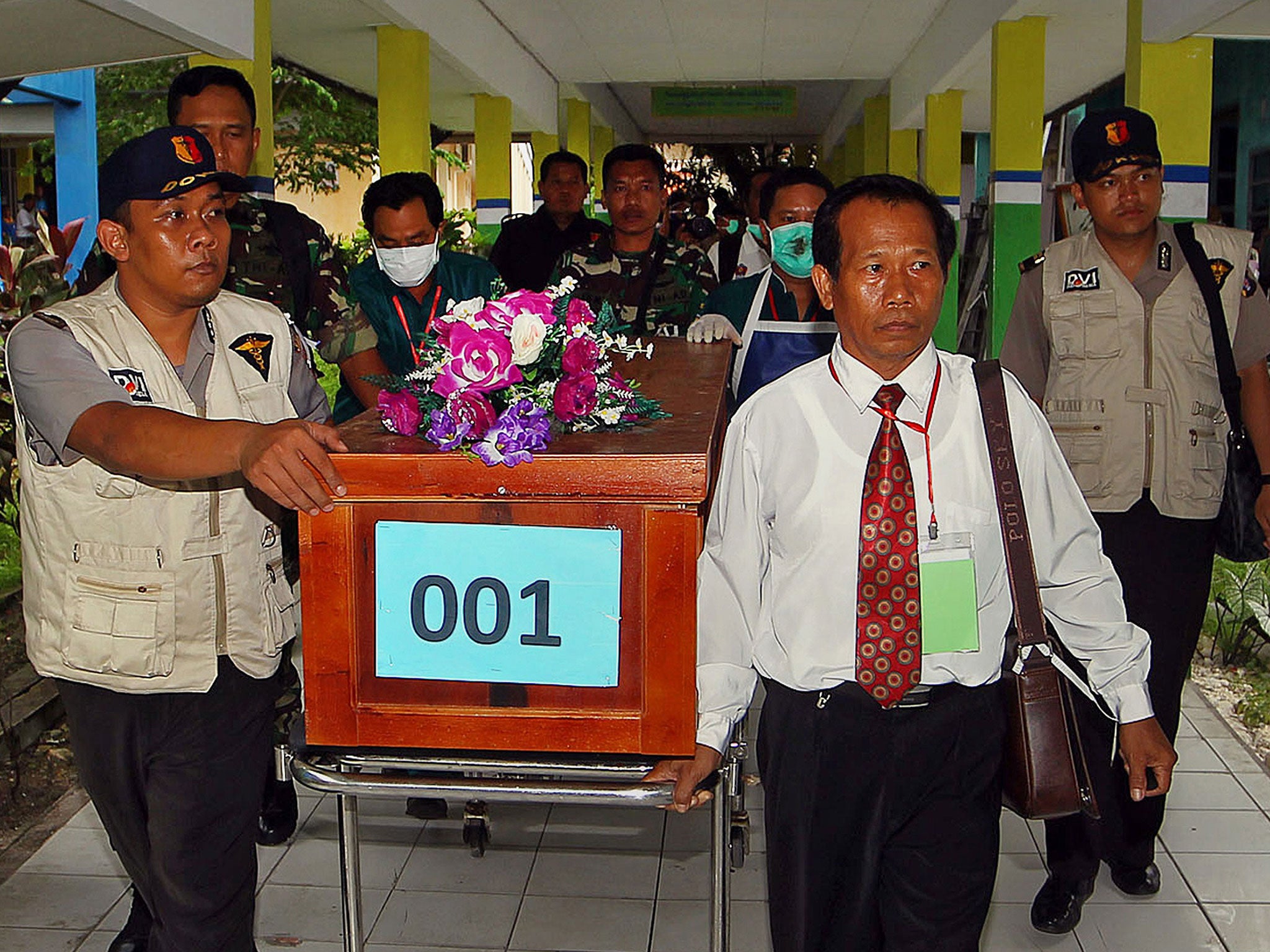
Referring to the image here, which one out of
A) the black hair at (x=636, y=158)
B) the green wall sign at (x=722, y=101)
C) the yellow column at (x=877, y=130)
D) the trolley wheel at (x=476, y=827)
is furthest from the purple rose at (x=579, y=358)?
the green wall sign at (x=722, y=101)

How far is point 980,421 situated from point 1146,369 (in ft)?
4.33

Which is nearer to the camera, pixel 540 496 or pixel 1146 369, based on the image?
pixel 540 496

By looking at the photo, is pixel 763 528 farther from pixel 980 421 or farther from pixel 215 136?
pixel 215 136

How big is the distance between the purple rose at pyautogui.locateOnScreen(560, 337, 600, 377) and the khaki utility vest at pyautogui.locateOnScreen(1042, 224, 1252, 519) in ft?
4.77

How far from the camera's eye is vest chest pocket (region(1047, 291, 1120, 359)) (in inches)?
128

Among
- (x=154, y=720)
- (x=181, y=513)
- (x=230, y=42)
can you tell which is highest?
(x=230, y=42)

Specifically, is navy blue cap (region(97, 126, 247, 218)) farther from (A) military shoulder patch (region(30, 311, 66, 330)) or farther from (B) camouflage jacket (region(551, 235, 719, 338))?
(B) camouflage jacket (region(551, 235, 719, 338))

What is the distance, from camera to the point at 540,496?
1.99m

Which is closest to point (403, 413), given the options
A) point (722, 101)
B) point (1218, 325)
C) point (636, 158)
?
point (1218, 325)

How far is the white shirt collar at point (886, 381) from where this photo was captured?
210cm

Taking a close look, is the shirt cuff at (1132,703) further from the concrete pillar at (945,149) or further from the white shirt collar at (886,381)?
the concrete pillar at (945,149)

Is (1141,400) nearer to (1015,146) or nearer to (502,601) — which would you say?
(502,601)

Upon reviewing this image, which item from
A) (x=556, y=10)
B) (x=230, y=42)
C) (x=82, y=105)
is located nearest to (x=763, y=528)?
(x=230, y=42)

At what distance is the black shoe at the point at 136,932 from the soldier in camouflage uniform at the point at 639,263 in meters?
2.26
